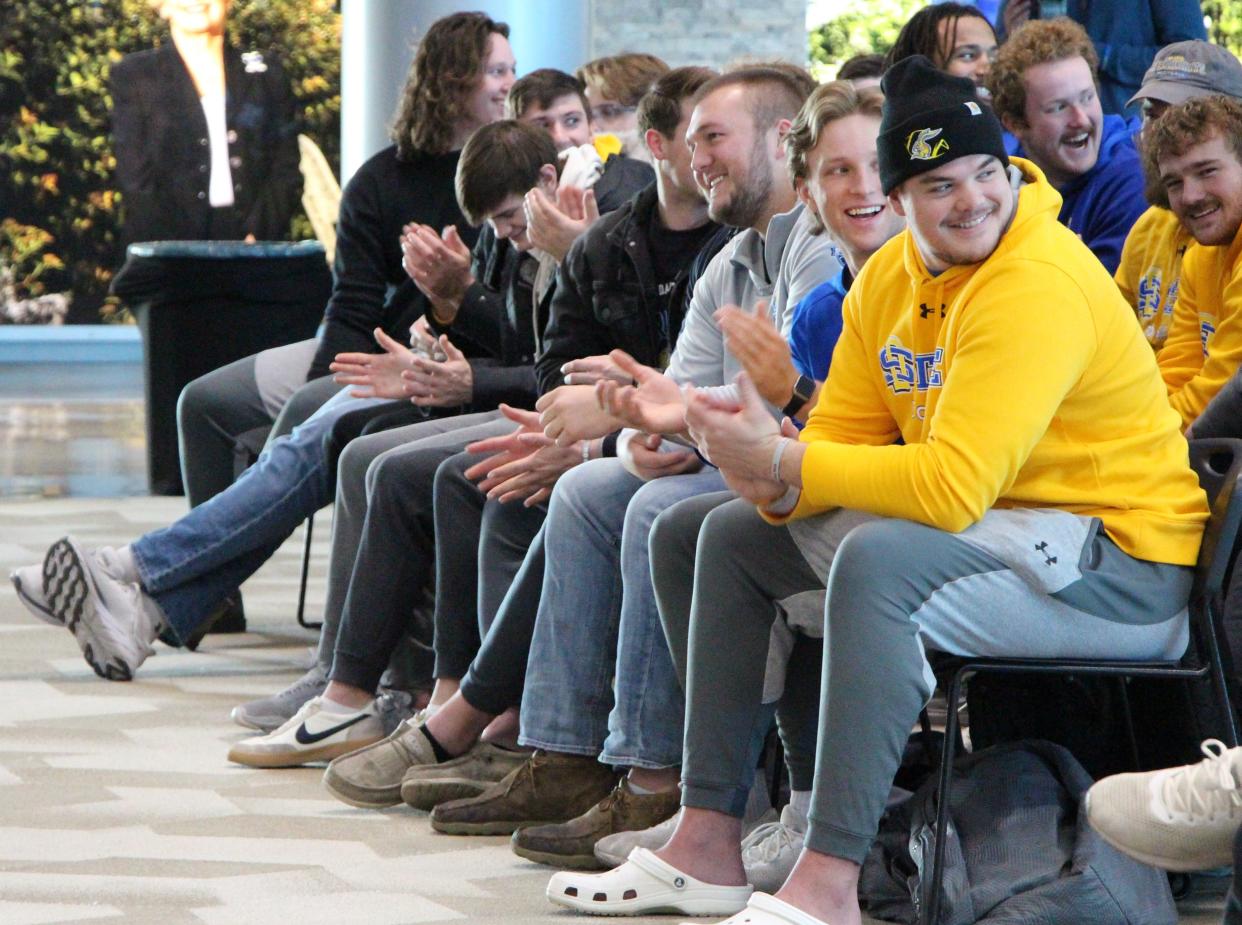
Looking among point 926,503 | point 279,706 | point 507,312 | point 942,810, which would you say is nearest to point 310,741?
point 279,706

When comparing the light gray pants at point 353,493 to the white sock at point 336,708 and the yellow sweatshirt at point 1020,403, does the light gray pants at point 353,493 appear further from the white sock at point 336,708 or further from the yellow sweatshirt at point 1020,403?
the yellow sweatshirt at point 1020,403

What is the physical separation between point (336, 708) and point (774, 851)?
3.84 ft

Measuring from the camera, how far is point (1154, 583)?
93.2 inches

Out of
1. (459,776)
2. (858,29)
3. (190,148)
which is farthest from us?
(190,148)

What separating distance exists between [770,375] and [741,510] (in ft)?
0.87

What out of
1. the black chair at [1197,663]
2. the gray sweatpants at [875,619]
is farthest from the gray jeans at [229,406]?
the black chair at [1197,663]

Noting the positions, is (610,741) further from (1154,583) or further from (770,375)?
(1154,583)

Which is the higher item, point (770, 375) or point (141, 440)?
point (770, 375)

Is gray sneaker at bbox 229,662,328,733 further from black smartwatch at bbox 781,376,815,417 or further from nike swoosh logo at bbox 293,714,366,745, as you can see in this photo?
black smartwatch at bbox 781,376,815,417

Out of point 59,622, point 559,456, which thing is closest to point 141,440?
point 59,622

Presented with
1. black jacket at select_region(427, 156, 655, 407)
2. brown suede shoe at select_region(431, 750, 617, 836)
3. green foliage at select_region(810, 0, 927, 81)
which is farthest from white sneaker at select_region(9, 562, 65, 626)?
green foliage at select_region(810, 0, 927, 81)

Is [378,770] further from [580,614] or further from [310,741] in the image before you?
[580,614]

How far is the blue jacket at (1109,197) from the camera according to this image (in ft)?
11.1

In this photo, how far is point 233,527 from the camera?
4.16 m
